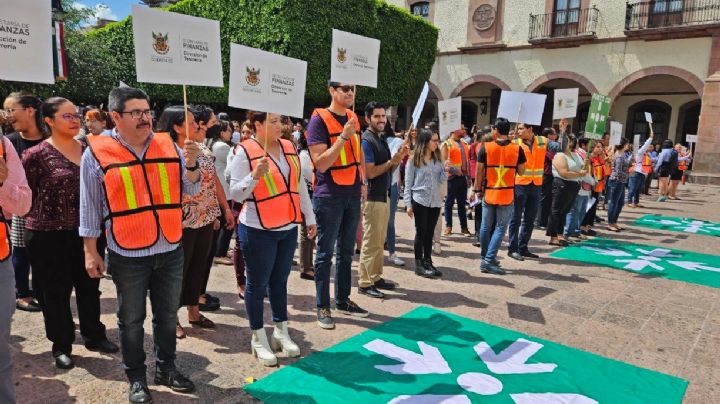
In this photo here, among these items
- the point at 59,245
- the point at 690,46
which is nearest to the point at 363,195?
the point at 59,245

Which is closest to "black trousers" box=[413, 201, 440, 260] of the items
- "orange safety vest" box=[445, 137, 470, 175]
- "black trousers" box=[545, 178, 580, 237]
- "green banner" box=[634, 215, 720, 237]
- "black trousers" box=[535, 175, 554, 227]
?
"orange safety vest" box=[445, 137, 470, 175]

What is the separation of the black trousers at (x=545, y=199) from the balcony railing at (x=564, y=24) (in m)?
13.2

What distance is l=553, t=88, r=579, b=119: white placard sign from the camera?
804cm

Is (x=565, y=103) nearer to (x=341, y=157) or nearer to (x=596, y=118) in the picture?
(x=596, y=118)

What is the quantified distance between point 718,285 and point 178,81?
6.48m

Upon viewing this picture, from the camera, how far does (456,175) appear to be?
8.03 meters

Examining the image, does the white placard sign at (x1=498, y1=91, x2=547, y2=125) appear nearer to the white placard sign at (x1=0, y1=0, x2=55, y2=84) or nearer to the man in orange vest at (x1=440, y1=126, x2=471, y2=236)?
the man in orange vest at (x1=440, y1=126, x2=471, y2=236)

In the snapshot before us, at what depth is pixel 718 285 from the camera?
19.5ft

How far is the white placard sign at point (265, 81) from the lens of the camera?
304cm

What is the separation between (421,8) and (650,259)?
19.3m

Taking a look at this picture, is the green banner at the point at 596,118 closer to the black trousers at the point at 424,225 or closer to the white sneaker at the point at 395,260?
the black trousers at the point at 424,225

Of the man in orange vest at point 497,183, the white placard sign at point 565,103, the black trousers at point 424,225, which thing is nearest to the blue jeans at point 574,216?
the white placard sign at point 565,103

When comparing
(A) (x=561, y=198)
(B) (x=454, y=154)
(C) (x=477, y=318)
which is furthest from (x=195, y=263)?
(A) (x=561, y=198)

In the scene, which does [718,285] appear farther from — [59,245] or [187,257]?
[59,245]
